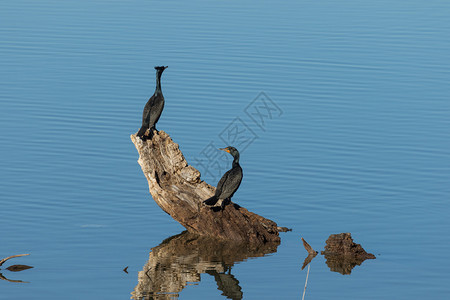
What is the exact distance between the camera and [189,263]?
49.8 feet

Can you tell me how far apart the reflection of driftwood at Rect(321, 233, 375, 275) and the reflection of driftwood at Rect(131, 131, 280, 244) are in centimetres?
136

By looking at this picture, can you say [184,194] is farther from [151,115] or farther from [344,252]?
[344,252]

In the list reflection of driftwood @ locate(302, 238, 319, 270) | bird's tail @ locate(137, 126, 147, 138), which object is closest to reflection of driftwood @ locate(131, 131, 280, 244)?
bird's tail @ locate(137, 126, 147, 138)

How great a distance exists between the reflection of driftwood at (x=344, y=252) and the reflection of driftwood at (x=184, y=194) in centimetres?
136

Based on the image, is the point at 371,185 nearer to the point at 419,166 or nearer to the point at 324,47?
the point at 419,166

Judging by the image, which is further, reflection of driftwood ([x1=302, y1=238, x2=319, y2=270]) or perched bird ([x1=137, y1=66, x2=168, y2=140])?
perched bird ([x1=137, y1=66, x2=168, y2=140])

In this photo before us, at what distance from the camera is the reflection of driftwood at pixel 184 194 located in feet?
52.5

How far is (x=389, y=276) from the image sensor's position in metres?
14.6

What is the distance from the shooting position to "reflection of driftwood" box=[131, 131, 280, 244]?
16016 millimetres

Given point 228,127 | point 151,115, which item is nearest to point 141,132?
point 151,115

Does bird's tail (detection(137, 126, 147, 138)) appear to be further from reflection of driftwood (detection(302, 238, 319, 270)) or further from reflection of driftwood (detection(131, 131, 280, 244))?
reflection of driftwood (detection(302, 238, 319, 270))

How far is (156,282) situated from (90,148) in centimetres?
818

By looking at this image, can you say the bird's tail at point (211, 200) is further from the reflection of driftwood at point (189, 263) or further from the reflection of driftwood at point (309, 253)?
the reflection of driftwood at point (309, 253)

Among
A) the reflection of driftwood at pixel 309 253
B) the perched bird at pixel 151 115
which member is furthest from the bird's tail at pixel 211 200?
the reflection of driftwood at pixel 309 253
